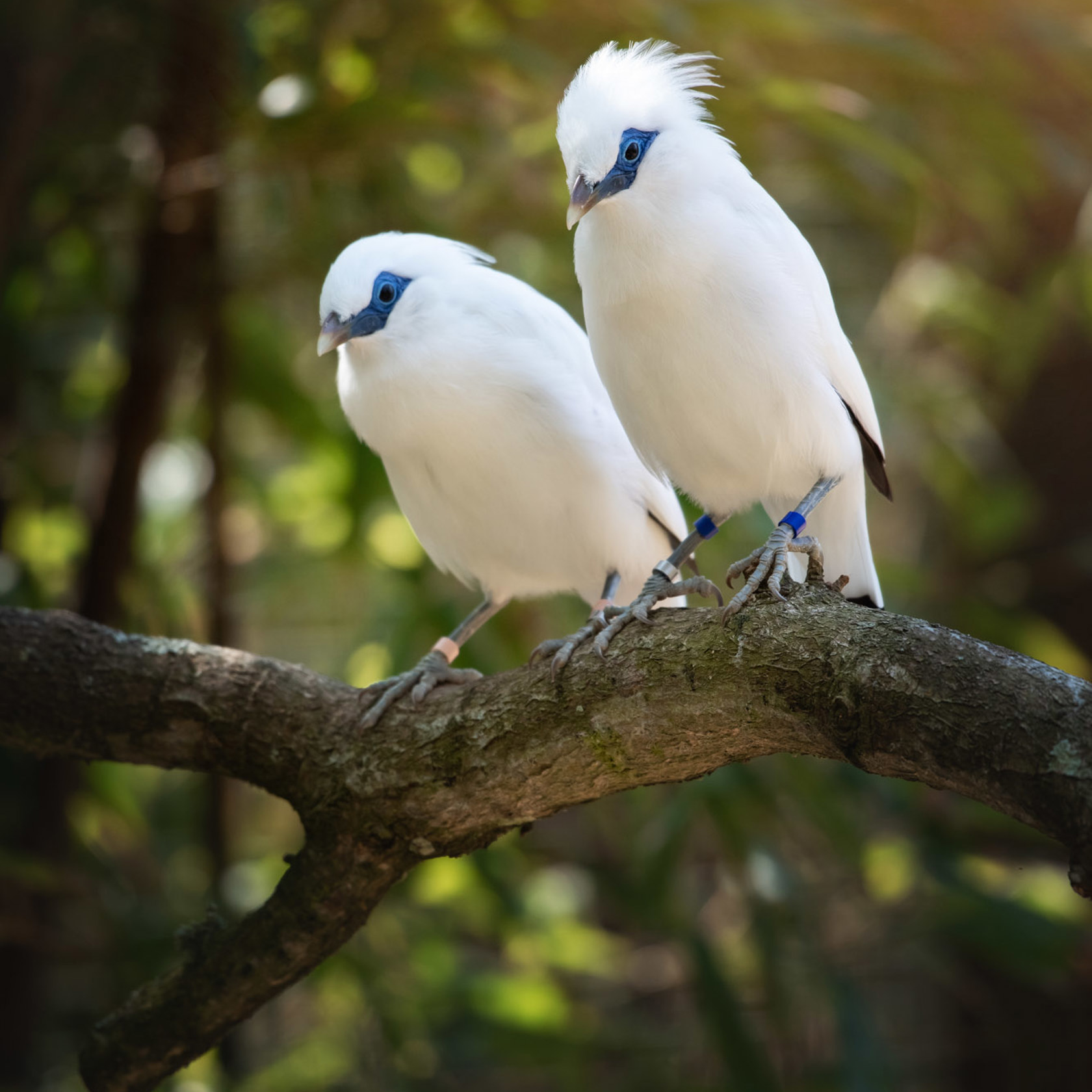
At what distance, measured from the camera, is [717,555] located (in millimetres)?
3385

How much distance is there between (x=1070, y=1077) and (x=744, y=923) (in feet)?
4.53

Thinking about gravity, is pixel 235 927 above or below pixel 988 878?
above

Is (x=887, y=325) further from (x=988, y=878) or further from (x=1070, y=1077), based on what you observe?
(x=1070, y=1077)

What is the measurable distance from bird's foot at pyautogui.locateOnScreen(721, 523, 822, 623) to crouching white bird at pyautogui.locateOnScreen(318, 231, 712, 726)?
408 millimetres

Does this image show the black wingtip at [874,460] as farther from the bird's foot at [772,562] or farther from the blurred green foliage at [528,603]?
the blurred green foliage at [528,603]

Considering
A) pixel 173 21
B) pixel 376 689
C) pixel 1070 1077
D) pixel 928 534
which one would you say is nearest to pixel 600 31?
pixel 173 21

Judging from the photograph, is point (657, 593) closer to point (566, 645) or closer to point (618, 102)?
point (566, 645)

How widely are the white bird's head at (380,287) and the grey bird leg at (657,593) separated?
24.9 inches

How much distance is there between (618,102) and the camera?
5.83 ft

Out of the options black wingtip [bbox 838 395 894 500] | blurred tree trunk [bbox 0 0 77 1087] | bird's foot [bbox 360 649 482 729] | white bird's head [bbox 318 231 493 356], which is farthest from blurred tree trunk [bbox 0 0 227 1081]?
black wingtip [bbox 838 395 894 500]

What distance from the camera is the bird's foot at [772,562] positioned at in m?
1.51

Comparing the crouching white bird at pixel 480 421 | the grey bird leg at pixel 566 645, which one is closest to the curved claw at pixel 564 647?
the grey bird leg at pixel 566 645

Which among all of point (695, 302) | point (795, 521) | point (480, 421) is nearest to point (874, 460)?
point (795, 521)

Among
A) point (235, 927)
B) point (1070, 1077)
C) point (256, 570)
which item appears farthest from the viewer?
point (1070, 1077)
